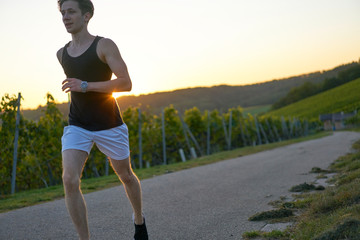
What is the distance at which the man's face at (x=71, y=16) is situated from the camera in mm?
3459

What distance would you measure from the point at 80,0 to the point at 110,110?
3.19ft

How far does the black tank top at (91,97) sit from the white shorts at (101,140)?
4 centimetres

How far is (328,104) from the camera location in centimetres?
8262

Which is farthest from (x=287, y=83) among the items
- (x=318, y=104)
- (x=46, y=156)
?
(x=46, y=156)

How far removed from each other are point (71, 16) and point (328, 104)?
85.0m

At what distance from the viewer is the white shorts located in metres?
3.50

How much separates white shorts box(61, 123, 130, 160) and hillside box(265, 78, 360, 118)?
6086 cm

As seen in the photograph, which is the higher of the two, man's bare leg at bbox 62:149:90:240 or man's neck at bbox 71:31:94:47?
man's neck at bbox 71:31:94:47

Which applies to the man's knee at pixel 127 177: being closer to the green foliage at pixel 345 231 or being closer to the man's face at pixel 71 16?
the man's face at pixel 71 16

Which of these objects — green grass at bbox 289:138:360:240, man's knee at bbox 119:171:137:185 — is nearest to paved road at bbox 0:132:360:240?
green grass at bbox 289:138:360:240

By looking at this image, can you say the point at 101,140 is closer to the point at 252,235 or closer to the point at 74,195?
the point at 74,195

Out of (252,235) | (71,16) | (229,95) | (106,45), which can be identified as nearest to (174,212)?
(252,235)

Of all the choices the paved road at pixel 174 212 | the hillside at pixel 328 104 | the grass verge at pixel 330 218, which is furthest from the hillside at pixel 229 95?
the grass verge at pixel 330 218

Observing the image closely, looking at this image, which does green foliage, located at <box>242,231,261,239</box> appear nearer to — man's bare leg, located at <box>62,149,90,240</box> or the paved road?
the paved road
